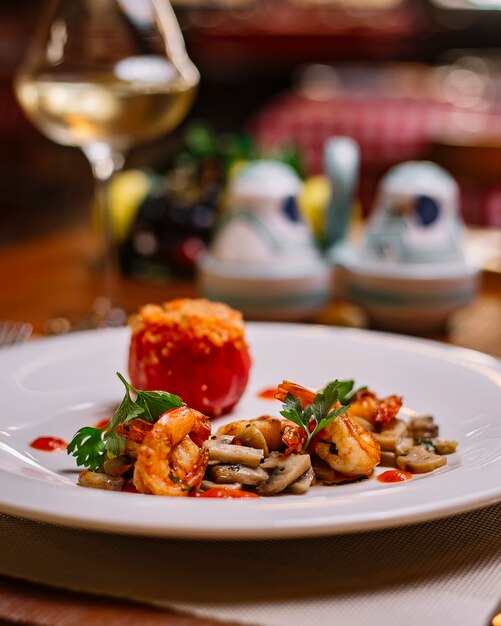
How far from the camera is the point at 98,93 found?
5.63 feet

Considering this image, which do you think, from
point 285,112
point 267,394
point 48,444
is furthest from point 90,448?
point 285,112

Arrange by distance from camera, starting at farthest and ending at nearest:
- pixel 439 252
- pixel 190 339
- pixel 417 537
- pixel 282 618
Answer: pixel 439 252 < pixel 190 339 < pixel 417 537 < pixel 282 618

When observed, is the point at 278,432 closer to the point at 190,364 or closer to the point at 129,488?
the point at 129,488

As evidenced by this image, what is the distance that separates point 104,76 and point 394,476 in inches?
41.2

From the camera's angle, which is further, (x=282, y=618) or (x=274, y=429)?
(x=274, y=429)

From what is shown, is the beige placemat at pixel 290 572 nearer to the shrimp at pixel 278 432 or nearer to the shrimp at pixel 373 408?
the shrimp at pixel 278 432

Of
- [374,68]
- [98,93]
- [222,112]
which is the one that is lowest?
[222,112]

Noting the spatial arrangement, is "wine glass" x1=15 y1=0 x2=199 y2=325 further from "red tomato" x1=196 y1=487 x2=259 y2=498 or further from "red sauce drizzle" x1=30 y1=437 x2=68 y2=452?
"red tomato" x1=196 y1=487 x2=259 y2=498

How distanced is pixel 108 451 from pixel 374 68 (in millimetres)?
8643

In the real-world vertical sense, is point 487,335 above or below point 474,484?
below

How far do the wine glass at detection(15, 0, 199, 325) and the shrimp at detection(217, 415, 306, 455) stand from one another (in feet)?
2.48

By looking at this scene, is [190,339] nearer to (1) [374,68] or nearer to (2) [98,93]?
(2) [98,93]

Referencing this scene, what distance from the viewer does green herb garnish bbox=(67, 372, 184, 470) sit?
0.92 m

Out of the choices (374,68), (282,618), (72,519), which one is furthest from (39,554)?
(374,68)
